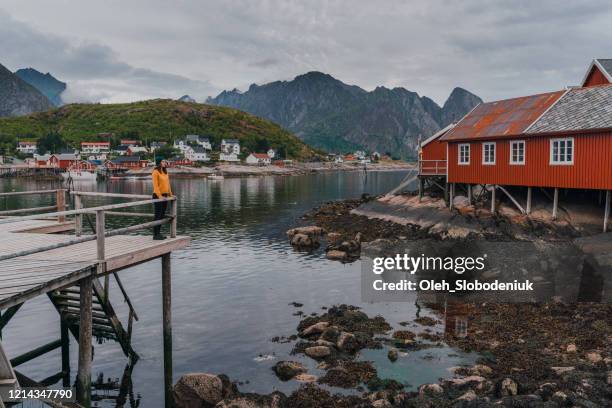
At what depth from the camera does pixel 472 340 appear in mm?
19219

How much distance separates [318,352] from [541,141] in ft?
83.1

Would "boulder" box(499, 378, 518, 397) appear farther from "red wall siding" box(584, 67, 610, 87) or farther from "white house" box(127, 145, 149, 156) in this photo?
"white house" box(127, 145, 149, 156)

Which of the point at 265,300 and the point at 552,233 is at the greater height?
the point at 552,233

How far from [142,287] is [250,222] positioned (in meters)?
26.8

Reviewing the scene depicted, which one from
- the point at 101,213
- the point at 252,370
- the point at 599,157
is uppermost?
the point at 599,157

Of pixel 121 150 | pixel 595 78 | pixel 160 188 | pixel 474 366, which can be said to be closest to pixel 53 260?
pixel 160 188

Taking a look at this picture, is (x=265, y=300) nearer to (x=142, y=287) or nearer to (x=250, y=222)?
(x=142, y=287)

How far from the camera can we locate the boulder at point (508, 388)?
13922 mm

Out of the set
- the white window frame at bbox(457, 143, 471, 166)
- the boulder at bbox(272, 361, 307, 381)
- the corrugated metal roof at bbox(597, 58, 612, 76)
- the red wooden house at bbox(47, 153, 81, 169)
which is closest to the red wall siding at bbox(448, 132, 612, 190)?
the white window frame at bbox(457, 143, 471, 166)

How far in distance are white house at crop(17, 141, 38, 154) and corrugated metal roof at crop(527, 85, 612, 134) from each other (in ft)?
658

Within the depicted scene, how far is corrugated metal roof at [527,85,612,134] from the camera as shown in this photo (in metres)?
32.2

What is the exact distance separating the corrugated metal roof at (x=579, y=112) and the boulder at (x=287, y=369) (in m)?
24.9

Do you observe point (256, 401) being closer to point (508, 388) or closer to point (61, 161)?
point (508, 388)

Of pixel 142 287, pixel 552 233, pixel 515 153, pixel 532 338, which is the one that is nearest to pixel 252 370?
pixel 532 338
